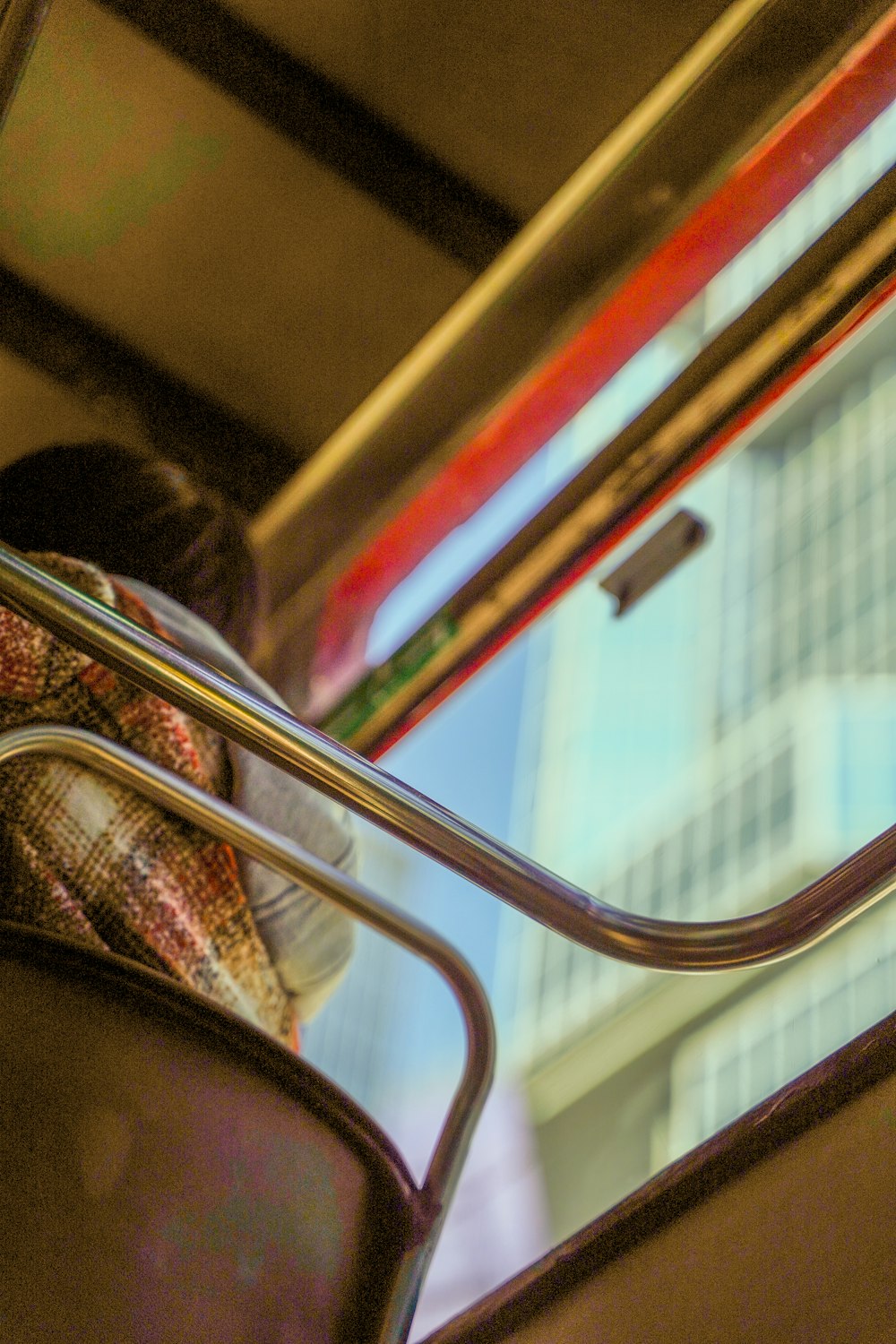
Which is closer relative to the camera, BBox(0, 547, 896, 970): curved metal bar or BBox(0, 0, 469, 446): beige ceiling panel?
BBox(0, 547, 896, 970): curved metal bar

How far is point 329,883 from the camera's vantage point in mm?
1116

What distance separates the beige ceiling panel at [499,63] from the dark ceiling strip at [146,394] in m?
0.38

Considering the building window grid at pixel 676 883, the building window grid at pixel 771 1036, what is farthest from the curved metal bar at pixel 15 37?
the building window grid at pixel 676 883

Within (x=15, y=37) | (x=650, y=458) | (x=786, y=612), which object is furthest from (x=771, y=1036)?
A: (x=15, y=37)

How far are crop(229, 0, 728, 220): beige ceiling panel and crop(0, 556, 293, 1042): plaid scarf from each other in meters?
0.64

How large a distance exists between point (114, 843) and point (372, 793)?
208mm

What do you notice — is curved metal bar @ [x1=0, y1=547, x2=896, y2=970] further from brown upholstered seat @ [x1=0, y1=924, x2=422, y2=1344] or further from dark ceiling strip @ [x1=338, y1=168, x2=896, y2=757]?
dark ceiling strip @ [x1=338, y1=168, x2=896, y2=757]

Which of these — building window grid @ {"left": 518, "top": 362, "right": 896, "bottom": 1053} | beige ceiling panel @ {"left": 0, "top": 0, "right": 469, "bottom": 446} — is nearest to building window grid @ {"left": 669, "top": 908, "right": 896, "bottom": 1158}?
building window grid @ {"left": 518, "top": 362, "right": 896, "bottom": 1053}

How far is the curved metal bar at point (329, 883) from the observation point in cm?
93

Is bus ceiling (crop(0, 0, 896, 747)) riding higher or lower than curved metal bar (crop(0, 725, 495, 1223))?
higher

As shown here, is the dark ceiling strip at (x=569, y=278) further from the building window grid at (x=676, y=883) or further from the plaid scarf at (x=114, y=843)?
the building window grid at (x=676, y=883)

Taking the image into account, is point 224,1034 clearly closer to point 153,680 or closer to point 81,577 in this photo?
point 153,680

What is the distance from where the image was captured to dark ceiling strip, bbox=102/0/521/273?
1283 millimetres

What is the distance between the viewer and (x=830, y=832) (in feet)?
49.6
